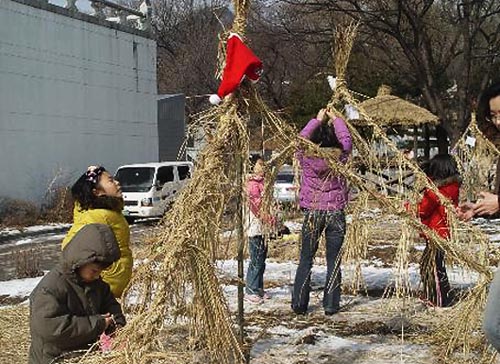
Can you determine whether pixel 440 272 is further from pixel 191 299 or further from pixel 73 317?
pixel 73 317

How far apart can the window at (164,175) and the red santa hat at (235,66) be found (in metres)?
14.8

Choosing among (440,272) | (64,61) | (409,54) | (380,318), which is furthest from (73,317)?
(64,61)

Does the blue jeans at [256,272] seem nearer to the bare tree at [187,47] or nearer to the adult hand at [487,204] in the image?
the adult hand at [487,204]

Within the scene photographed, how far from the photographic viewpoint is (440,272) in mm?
6918

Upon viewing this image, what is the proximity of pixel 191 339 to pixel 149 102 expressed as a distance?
2371 cm

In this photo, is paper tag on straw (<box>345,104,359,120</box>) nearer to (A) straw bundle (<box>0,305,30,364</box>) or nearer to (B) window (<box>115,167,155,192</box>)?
(A) straw bundle (<box>0,305,30,364</box>)

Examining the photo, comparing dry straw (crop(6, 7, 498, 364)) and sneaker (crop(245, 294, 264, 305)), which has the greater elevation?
dry straw (crop(6, 7, 498, 364))

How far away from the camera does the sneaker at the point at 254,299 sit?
7.42 metres

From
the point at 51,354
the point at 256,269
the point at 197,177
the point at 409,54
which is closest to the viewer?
the point at 51,354

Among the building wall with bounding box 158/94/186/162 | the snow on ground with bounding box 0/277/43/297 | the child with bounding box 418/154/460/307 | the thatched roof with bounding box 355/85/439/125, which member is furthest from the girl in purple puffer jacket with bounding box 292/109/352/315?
the building wall with bounding box 158/94/186/162

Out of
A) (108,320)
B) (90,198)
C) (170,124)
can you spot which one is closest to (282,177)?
(90,198)

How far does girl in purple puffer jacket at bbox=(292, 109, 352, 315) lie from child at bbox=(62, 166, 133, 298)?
5.41 ft

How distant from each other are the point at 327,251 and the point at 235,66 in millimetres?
2553

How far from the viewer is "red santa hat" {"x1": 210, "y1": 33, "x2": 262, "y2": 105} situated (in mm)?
4676
